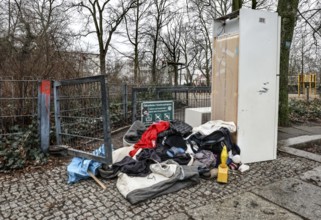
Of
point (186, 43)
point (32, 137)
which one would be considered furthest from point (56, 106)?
point (186, 43)

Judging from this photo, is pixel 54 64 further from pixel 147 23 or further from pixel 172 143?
pixel 147 23

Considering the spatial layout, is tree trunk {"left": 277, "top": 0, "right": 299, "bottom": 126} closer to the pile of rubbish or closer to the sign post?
the sign post

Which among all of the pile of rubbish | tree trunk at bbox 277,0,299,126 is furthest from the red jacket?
tree trunk at bbox 277,0,299,126

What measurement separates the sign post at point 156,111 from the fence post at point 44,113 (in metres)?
2.07

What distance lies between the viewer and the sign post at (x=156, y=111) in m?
5.38

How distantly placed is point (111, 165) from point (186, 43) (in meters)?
23.6

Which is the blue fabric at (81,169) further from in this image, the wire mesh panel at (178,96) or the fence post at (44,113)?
the wire mesh panel at (178,96)

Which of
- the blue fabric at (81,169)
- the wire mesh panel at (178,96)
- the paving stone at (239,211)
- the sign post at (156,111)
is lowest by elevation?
the paving stone at (239,211)

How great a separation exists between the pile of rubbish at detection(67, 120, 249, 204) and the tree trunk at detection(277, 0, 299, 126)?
3.58 metres

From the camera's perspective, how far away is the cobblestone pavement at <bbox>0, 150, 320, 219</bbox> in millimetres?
2316

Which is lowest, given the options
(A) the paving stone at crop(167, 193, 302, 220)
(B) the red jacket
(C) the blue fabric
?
(A) the paving stone at crop(167, 193, 302, 220)

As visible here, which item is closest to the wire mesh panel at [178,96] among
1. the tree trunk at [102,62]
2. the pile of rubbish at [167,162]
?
the pile of rubbish at [167,162]

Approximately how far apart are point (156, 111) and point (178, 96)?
0.78 metres

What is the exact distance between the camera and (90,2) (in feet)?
49.2
